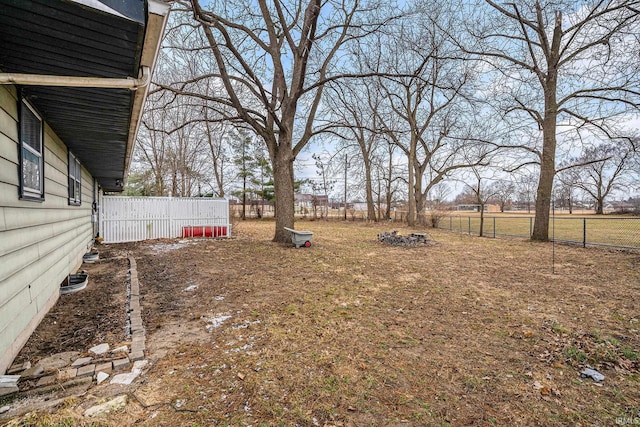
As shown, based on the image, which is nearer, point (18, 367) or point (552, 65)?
point (18, 367)

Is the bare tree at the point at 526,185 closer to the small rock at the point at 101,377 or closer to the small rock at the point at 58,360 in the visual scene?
the small rock at the point at 101,377

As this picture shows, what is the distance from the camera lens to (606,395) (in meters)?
2.12

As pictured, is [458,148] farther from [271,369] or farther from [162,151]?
[162,151]

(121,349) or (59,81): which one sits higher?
(59,81)

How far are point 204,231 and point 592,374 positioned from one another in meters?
11.7

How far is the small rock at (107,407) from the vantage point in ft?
5.87

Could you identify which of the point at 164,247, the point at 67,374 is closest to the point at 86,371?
the point at 67,374

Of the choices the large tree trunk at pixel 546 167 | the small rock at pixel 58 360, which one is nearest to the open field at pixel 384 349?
the small rock at pixel 58 360

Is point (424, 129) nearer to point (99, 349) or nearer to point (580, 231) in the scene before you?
point (580, 231)

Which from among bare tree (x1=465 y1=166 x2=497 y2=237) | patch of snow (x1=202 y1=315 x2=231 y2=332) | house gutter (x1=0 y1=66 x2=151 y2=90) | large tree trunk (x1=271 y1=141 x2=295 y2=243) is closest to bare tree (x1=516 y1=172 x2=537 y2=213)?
bare tree (x1=465 y1=166 x2=497 y2=237)

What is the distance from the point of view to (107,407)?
185cm

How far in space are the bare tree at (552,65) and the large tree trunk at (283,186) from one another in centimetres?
732

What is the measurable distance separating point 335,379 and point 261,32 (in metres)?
9.62

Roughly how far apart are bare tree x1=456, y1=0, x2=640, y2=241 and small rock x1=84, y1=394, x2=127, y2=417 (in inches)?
441
